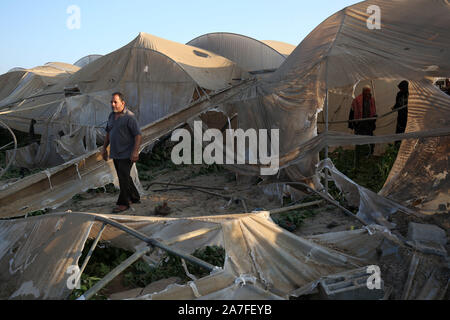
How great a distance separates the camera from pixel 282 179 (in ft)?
23.2

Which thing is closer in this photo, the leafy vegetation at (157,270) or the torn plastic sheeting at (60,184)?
the leafy vegetation at (157,270)

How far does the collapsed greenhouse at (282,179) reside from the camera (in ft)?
11.4

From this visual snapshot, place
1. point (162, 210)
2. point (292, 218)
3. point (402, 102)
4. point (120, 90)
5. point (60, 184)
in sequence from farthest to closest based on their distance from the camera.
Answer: point (120, 90)
point (402, 102)
point (60, 184)
point (162, 210)
point (292, 218)

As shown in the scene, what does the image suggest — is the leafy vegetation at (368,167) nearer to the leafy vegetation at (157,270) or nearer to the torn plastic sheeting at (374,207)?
the torn plastic sheeting at (374,207)

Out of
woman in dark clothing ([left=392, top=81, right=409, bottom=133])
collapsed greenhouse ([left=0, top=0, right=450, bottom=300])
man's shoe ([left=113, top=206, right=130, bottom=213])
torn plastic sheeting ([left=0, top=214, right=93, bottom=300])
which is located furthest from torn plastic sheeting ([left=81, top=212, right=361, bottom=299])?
woman in dark clothing ([left=392, top=81, right=409, bottom=133])

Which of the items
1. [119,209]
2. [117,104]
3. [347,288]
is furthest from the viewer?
[119,209]

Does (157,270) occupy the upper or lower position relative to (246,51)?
lower

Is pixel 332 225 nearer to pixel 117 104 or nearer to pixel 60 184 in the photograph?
pixel 117 104

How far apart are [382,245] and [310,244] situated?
0.92 m

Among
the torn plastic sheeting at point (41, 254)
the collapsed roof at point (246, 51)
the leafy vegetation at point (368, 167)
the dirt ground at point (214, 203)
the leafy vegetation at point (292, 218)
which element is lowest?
the dirt ground at point (214, 203)

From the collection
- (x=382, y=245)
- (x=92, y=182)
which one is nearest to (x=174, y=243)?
(x=382, y=245)

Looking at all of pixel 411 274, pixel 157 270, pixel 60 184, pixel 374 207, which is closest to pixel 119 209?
pixel 60 184

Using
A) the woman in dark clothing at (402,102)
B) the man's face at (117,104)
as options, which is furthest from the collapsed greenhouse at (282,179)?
the man's face at (117,104)

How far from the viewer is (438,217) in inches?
203
